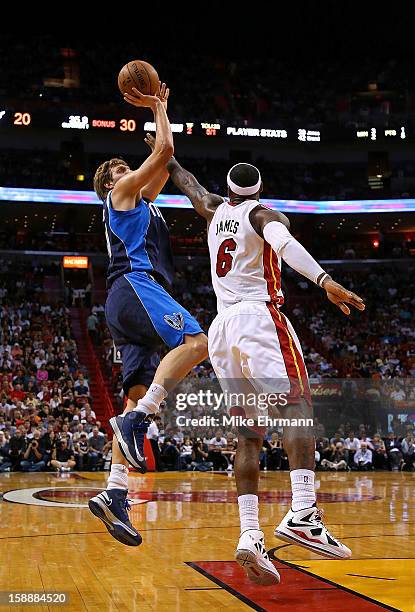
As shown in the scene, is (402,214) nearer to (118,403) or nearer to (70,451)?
(118,403)

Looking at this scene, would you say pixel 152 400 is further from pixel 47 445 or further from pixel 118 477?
pixel 47 445

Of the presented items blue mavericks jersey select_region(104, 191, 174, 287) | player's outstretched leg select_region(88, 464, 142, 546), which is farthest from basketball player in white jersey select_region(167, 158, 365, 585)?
player's outstretched leg select_region(88, 464, 142, 546)

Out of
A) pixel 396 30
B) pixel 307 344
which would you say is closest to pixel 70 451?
pixel 307 344

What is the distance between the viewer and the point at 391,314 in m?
28.5

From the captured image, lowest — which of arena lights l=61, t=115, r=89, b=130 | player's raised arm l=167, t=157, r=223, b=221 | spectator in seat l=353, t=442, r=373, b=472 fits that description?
spectator in seat l=353, t=442, r=373, b=472

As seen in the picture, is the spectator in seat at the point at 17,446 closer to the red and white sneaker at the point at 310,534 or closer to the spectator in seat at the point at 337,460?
the spectator in seat at the point at 337,460

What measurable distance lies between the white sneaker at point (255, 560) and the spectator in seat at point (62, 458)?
13322 millimetres

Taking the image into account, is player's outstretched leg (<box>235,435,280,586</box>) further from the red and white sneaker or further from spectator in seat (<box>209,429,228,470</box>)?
spectator in seat (<box>209,429,228,470</box>)

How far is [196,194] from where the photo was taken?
5383 millimetres

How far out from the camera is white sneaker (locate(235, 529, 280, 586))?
439 cm

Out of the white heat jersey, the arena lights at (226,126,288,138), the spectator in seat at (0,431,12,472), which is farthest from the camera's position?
the arena lights at (226,126,288,138)

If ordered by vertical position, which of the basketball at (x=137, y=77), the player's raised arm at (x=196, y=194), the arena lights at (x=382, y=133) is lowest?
the player's raised arm at (x=196, y=194)

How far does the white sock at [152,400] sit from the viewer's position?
4.96 metres

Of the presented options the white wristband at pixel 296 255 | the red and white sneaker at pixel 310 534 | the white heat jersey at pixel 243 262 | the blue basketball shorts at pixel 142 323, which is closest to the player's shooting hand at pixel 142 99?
the white heat jersey at pixel 243 262
